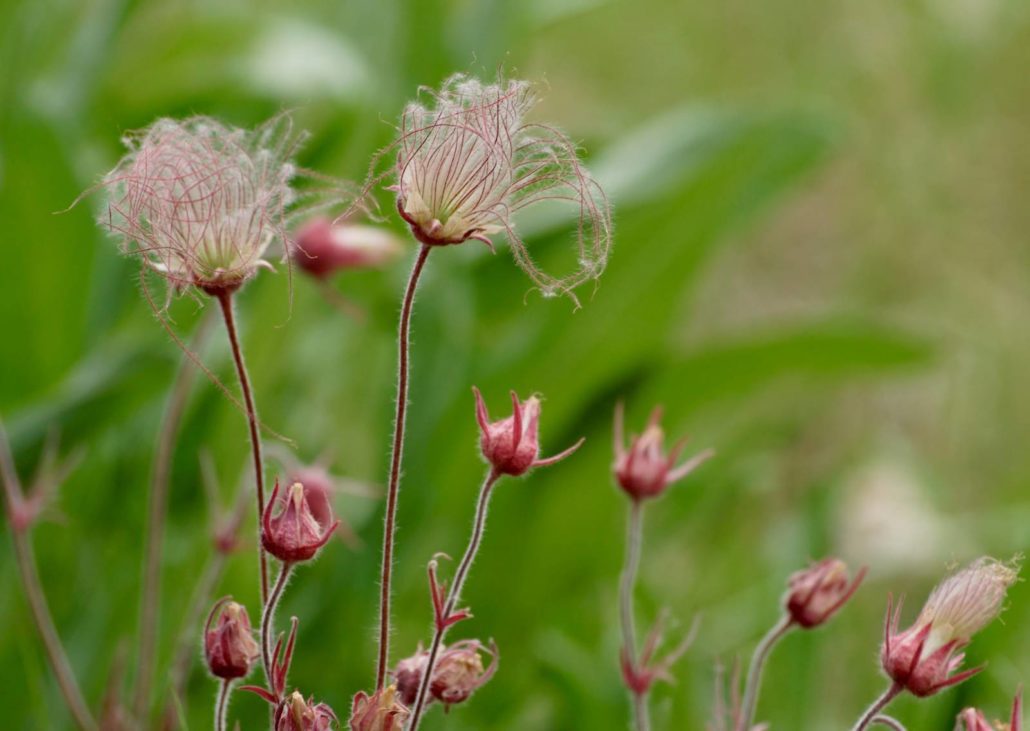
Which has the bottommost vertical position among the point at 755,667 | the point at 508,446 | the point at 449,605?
the point at 755,667

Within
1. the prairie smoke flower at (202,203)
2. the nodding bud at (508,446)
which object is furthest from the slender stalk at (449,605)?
the prairie smoke flower at (202,203)

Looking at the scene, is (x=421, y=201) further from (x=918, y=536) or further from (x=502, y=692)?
(x=918, y=536)

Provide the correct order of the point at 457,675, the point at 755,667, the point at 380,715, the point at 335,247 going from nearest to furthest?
the point at 380,715 < the point at 457,675 < the point at 755,667 < the point at 335,247

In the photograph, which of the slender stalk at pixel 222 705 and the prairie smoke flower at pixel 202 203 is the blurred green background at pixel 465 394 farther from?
the slender stalk at pixel 222 705

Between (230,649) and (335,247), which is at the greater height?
(335,247)

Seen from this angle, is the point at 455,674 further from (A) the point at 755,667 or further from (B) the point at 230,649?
(A) the point at 755,667

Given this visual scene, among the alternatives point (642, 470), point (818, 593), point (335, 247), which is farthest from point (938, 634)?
point (335, 247)

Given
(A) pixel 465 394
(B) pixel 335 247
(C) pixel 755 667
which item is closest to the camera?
(C) pixel 755 667
